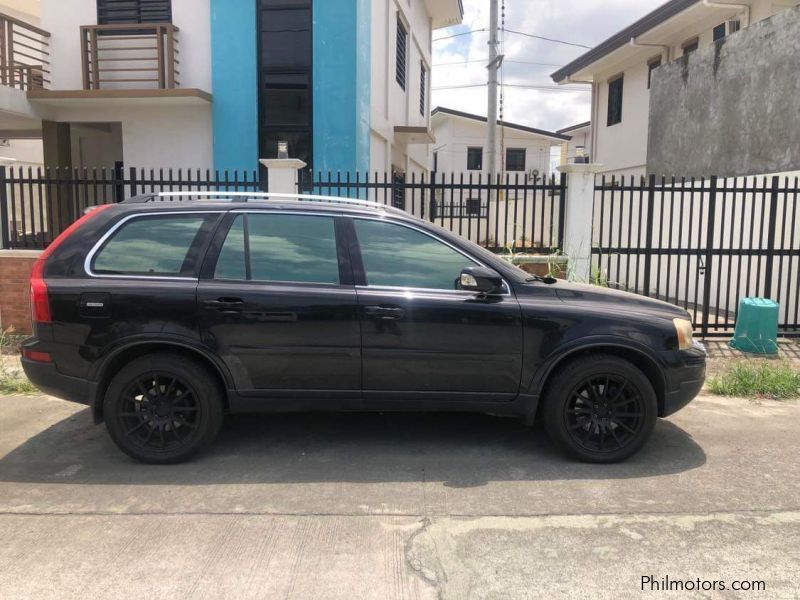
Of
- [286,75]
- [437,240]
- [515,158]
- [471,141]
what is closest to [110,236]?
[437,240]

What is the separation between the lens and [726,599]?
2.94m

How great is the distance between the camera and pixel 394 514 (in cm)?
376

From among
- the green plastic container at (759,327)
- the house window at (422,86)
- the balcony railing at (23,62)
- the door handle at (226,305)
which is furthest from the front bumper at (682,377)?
the house window at (422,86)

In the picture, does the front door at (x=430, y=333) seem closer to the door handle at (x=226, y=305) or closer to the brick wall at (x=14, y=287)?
the door handle at (x=226, y=305)

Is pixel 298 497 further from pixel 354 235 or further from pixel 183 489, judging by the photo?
pixel 354 235

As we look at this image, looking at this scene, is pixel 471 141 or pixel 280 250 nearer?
pixel 280 250

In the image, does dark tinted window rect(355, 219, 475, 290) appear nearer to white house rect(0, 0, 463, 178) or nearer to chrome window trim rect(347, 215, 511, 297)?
chrome window trim rect(347, 215, 511, 297)

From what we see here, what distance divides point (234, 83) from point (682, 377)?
32.8ft

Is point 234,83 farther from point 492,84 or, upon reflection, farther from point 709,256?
point 492,84

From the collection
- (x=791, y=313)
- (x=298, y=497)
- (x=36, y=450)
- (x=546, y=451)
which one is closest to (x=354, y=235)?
(x=298, y=497)

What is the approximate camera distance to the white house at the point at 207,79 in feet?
37.8

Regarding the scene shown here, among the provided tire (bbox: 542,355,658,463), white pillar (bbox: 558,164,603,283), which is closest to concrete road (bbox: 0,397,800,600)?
tire (bbox: 542,355,658,463)

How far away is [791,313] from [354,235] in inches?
303

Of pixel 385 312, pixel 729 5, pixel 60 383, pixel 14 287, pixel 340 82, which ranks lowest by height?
pixel 60 383
